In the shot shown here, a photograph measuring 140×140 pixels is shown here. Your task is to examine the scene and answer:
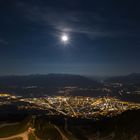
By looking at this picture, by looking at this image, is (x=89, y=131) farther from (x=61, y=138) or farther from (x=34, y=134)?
(x=34, y=134)

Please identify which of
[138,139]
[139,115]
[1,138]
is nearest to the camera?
[1,138]

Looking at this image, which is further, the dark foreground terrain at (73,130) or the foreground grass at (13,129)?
the dark foreground terrain at (73,130)

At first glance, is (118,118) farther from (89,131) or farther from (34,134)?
(34,134)

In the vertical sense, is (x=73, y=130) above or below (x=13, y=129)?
below

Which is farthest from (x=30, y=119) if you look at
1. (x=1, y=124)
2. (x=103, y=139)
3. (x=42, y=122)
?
(x=103, y=139)

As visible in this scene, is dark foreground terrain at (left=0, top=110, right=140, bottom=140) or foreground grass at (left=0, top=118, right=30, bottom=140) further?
dark foreground terrain at (left=0, top=110, right=140, bottom=140)

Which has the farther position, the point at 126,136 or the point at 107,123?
the point at 107,123

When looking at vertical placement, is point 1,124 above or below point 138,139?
above

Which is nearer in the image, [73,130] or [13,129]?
[13,129]

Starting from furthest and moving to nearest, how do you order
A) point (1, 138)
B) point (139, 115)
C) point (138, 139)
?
point (139, 115), point (138, 139), point (1, 138)

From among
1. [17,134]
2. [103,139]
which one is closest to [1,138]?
[17,134]
